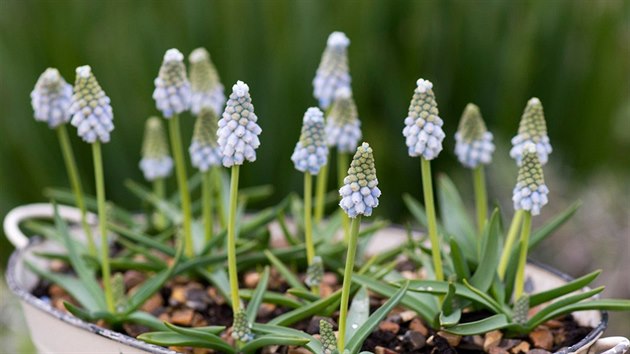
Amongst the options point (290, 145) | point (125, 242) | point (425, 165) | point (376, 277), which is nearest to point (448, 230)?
point (376, 277)

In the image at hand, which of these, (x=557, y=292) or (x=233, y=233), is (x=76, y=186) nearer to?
(x=233, y=233)

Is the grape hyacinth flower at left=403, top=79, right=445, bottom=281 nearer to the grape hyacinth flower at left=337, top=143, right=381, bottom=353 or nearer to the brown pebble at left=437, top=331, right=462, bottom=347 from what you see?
the grape hyacinth flower at left=337, top=143, right=381, bottom=353

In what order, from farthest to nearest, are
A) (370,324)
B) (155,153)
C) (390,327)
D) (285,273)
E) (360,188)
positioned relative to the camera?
(155,153)
(285,273)
(390,327)
(370,324)
(360,188)

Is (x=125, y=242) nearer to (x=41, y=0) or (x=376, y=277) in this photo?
(x=376, y=277)

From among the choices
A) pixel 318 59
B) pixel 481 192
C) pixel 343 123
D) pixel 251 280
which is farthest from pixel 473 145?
pixel 318 59

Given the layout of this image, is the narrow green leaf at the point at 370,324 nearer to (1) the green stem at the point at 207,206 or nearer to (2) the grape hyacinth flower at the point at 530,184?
(2) the grape hyacinth flower at the point at 530,184

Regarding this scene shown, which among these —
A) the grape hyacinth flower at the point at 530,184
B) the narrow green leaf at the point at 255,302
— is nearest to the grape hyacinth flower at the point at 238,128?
the narrow green leaf at the point at 255,302
